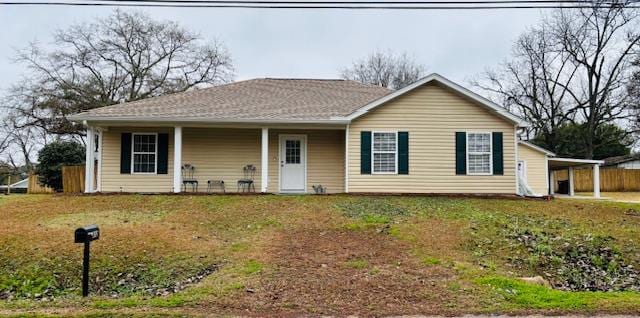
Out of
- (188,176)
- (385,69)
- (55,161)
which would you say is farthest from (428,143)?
(385,69)

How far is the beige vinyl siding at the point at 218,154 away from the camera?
1609 centimetres

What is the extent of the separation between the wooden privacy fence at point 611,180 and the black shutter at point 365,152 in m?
21.8

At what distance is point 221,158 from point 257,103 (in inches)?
101

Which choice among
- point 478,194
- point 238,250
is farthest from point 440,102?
point 238,250

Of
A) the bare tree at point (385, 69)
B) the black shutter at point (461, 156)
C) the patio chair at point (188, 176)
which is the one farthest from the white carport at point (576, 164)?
the bare tree at point (385, 69)

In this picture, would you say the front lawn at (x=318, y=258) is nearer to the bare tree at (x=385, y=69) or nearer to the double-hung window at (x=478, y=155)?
the double-hung window at (x=478, y=155)

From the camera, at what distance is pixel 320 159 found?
1645 cm

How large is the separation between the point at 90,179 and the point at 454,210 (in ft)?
37.9

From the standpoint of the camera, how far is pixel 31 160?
4062 centimetres

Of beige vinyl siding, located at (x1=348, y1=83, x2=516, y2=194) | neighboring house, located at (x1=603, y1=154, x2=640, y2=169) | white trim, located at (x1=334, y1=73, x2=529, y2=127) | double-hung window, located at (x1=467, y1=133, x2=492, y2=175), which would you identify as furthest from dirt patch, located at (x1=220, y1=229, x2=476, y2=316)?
neighboring house, located at (x1=603, y1=154, x2=640, y2=169)

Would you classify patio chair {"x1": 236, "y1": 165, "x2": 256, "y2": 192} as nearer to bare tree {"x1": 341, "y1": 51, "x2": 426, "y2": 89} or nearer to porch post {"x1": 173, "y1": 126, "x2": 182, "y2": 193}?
porch post {"x1": 173, "y1": 126, "x2": 182, "y2": 193}

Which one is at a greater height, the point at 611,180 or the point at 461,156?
the point at 461,156

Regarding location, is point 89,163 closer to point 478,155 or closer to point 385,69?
point 478,155

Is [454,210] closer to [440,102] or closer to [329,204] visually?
[329,204]
